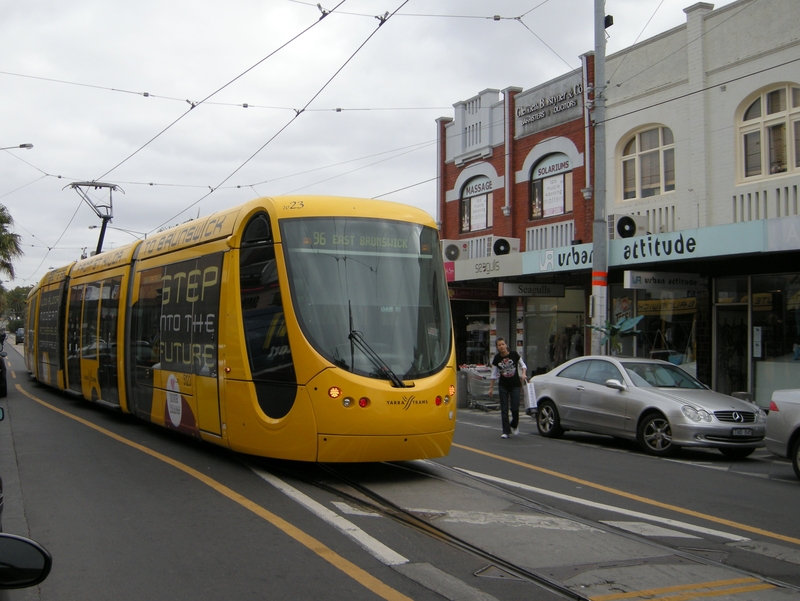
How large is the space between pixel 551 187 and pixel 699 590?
705 inches

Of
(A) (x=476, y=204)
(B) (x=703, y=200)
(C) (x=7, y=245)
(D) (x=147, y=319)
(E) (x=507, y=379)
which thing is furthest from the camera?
(C) (x=7, y=245)

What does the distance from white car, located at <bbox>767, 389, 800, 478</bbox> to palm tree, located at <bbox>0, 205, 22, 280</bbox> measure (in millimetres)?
38713

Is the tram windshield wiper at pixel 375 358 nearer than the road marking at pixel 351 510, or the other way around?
the road marking at pixel 351 510

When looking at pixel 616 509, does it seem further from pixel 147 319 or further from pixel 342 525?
pixel 147 319

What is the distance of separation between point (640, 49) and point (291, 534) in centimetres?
1650

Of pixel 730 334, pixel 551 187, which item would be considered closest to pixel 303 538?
pixel 730 334

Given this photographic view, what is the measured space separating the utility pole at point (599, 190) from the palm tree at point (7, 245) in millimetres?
33365

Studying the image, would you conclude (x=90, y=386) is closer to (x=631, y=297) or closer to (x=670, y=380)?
(x=670, y=380)

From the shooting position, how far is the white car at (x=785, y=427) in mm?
9648

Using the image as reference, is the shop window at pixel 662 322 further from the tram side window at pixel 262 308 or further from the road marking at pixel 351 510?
the road marking at pixel 351 510

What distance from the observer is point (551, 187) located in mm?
22094

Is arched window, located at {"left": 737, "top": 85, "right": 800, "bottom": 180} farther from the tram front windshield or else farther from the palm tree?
the palm tree

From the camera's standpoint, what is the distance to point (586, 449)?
12352 millimetres

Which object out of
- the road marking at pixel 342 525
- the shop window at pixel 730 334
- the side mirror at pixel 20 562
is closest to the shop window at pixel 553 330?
the shop window at pixel 730 334
